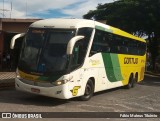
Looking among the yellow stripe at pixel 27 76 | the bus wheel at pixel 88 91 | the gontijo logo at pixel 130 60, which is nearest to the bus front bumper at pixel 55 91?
the yellow stripe at pixel 27 76

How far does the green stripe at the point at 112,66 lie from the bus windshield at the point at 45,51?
133 inches

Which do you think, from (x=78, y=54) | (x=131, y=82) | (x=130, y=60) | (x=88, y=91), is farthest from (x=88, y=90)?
(x=131, y=82)

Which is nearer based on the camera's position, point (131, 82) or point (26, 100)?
point (26, 100)

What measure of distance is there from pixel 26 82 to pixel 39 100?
3.78 ft

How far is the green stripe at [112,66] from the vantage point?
54.3 feet

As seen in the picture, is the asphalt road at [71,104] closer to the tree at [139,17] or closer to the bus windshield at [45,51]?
the bus windshield at [45,51]

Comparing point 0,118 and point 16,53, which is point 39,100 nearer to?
point 0,118

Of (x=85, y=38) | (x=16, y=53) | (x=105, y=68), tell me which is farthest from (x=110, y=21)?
(x=85, y=38)

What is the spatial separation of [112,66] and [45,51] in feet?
17.1

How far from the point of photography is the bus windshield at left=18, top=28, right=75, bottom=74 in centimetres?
1288

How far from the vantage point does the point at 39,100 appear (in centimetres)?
1410

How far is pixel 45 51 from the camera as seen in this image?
13117 millimetres

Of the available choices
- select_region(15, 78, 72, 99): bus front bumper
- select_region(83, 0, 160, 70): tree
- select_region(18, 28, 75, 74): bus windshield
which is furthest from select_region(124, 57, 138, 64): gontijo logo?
select_region(83, 0, 160, 70): tree

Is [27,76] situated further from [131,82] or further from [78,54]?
[131,82]
